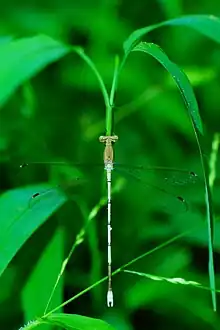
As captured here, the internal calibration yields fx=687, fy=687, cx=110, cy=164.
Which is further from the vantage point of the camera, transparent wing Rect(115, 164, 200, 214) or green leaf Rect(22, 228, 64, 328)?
transparent wing Rect(115, 164, 200, 214)

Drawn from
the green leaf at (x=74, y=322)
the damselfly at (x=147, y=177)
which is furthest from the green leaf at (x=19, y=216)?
the green leaf at (x=74, y=322)

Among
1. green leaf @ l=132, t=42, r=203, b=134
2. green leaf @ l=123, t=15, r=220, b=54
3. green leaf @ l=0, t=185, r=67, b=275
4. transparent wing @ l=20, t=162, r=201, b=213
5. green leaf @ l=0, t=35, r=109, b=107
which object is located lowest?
green leaf @ l=0, t=185, r=67, b=275

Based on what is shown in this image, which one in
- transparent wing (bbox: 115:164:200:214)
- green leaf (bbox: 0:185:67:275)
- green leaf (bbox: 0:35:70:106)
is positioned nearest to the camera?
green leaf (bbox: 0:185:67:275)

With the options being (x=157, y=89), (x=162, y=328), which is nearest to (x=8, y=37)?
(x=157, y=89)

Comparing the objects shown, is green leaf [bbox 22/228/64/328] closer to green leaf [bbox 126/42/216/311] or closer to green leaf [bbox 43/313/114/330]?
green leaf [bbox 43/313/114/330]

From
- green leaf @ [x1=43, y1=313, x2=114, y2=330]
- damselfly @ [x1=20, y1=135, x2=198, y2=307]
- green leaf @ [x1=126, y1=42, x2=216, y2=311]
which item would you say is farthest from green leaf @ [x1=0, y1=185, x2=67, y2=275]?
green leaf @ [x1=126, y1=42, x2=216, y2=311]

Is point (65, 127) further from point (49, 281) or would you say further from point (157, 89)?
point (49, 281)

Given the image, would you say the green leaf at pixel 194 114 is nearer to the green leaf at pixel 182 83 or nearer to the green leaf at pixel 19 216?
the green leaf at pixel 182 83
